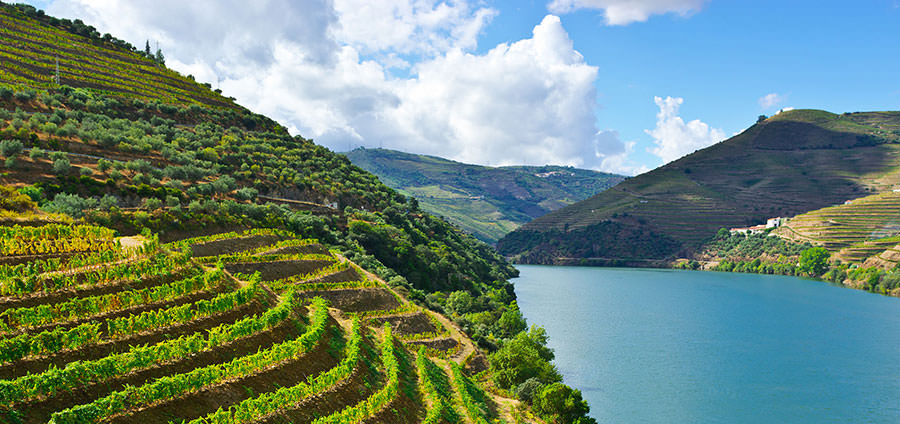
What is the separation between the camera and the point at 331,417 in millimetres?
20703

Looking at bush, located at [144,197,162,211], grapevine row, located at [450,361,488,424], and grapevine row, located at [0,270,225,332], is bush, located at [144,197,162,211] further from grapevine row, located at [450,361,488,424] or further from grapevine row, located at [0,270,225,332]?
grapevine row, located at [450,361,488,424]

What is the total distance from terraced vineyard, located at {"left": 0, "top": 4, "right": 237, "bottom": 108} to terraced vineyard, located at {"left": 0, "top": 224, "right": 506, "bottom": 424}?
80.8 metres

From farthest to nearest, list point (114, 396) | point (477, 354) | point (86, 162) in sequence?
point (86, 162)
point (477, 354)
point (114, 396)

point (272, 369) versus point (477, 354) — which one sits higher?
point (272, 369)

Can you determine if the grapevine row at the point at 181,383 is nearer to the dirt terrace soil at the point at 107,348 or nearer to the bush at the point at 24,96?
the dirt terrace soil at the point at 107,348

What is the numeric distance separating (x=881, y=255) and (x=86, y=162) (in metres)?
191

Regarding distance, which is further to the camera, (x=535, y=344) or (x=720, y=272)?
(x=720, y=272)

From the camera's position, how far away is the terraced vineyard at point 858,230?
15362 centimetres

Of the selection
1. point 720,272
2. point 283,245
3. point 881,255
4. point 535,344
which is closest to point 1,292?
point 283,245

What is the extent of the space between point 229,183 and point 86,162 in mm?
16224

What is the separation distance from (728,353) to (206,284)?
73.2 m

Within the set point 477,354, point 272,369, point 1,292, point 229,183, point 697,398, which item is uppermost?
point 229,183

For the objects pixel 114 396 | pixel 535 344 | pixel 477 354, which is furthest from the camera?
pixel 535 344

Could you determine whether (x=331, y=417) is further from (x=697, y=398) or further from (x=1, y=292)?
(x=697, y=398)
